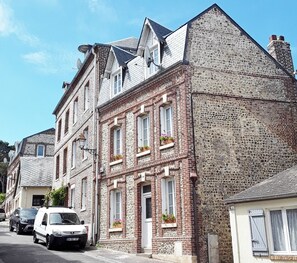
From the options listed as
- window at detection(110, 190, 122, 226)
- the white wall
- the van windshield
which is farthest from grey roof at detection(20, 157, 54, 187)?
the white wall

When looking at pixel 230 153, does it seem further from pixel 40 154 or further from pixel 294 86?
pixel 40 154

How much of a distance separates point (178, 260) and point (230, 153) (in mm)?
4208

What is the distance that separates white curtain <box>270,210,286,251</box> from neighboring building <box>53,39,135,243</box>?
9.00 meters

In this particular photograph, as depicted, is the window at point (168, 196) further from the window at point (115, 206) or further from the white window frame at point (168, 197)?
the window at point (115, 206)

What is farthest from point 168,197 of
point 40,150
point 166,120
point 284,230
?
point 40,150

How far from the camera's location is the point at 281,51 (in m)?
17.0

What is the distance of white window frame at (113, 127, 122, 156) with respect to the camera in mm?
17231

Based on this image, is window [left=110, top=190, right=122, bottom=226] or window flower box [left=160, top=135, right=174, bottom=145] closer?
window flower box [left=160, top=135, right=174, bottom=145]

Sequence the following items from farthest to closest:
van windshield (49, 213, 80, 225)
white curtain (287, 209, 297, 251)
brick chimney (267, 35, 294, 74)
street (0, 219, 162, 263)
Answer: brick chimney (267, 35, 294, 74)
van windshield (49, 213, 80, 225)
street (0, 219, 162, 263)
white curtain (287, 209, 297, 251)

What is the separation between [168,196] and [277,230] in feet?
14.3

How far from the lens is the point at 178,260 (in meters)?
12.5

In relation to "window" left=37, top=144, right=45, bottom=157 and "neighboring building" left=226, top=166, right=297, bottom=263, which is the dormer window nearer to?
"neighboring building" left=226, top=166, right=297, bottom=263

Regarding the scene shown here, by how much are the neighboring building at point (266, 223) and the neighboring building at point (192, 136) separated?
50.4 inches

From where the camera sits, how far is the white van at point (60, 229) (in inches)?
592
